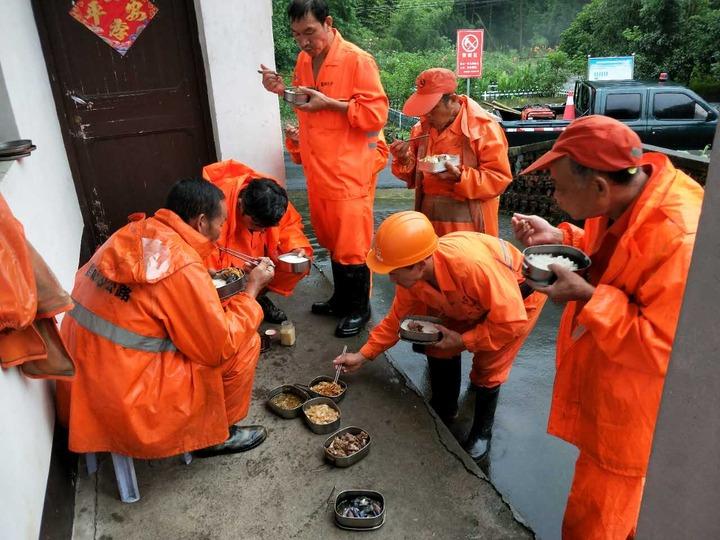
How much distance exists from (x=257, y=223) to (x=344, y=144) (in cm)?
90

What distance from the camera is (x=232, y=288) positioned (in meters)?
2.82

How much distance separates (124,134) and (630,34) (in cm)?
2263

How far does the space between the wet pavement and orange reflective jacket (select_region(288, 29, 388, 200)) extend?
1311mm

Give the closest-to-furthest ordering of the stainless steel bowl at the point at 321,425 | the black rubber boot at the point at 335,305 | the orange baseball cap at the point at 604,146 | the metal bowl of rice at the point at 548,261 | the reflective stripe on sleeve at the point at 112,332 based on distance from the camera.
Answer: the orange baseball cap at the point at 604,146 → the metal bowl of rice at the point at 548,261 → the reflective stripe on sleeve at the point at 112,332 → the stainless steel bowl at the point at 321,425 → the black rubber boot at the point at 335,305

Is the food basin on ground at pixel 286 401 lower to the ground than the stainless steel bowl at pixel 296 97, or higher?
lower

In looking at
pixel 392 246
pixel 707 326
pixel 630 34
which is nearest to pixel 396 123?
pixel 630 34

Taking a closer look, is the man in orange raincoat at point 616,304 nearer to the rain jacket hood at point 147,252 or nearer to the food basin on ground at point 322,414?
the food basin on ground at point 322,414

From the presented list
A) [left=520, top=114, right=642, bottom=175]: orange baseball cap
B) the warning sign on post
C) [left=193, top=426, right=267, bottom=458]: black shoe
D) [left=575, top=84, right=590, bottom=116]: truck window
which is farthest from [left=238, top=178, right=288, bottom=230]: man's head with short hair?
the warning sign on post

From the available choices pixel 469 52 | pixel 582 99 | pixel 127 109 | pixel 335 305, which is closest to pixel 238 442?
pixel 335 305

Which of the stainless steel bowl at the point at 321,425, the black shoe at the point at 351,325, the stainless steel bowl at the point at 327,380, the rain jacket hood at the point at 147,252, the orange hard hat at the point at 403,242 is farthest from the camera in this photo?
the black shoe at the point at 351,325

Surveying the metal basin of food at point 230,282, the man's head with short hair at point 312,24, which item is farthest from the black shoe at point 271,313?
the man's head with short hair at point 312,24

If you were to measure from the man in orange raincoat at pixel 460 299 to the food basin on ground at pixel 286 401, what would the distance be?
1.15 ft

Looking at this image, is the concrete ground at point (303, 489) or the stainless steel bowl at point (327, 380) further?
the stainless steel bowl at point (327, 380)

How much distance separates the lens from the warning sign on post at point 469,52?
40.5ft
